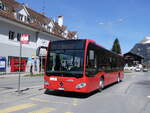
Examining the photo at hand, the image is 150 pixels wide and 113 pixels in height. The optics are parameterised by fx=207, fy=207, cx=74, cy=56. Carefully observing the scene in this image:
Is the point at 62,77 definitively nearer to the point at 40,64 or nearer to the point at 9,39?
the point at 9,39

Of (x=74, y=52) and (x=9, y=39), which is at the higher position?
(x=9, y=39)

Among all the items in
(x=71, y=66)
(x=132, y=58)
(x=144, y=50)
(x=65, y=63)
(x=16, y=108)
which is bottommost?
(x=16, y=108)

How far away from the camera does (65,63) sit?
9.34 metres

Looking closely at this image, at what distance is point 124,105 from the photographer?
26.5 feet

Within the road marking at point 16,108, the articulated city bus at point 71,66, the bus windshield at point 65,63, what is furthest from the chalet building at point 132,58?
the road marking at point 16,108

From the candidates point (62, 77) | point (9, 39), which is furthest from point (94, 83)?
point (9, 39)

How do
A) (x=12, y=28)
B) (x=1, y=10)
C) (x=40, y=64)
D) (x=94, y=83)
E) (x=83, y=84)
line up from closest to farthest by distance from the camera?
(x=83, y=84) → (x=94, y=83) → (x=1, y=10) → (x=12, y=28) → (x=40, y=64)

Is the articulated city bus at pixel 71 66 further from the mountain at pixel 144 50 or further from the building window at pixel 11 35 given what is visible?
the mountain at pixel 144 50

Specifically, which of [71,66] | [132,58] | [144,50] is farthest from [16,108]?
[144,50]

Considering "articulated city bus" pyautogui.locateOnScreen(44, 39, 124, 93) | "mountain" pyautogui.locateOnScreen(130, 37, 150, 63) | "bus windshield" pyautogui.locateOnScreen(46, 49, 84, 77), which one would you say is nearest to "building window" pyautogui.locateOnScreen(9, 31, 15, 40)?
"articulated city bus" pyautogui.locateOnScreen(44, 39, 124, 93)

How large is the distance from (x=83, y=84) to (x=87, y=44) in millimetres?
1809

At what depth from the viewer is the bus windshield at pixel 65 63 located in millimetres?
9086

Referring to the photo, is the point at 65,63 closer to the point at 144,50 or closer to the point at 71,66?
the point at 71,66

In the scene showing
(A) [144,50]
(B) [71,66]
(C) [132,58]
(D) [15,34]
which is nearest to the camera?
(B) [71,66]
